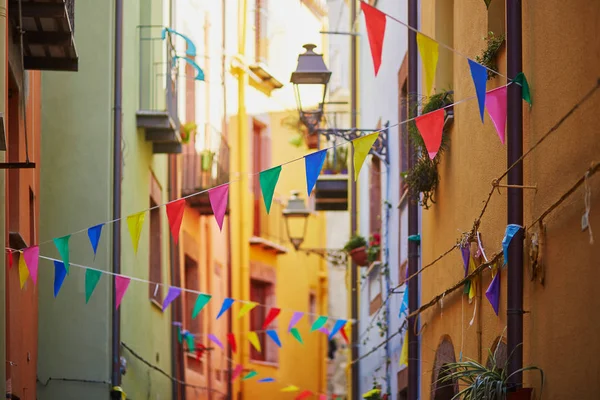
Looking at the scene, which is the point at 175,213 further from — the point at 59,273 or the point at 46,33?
the point at 46,33

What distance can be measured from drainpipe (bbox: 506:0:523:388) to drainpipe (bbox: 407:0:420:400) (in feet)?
14.5

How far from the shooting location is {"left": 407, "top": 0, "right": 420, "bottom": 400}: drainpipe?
1226 centimetres

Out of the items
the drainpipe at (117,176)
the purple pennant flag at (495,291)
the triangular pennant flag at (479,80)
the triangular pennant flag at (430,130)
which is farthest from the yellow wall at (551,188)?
the drainpipe at (117,176)

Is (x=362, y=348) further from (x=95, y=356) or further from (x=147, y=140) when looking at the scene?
(x=95, y=356)

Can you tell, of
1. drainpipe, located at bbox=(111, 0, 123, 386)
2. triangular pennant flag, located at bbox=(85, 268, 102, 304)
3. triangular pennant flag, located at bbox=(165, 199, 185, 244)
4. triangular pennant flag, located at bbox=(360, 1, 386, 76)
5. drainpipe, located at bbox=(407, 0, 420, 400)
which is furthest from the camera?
drainpipe, located at bbox=(111, 0, 123, 386)

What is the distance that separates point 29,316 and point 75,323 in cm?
183

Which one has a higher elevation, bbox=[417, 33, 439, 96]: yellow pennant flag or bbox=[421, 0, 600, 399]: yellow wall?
bbox=[417, 33, 439, 96]: yellow pennant flag

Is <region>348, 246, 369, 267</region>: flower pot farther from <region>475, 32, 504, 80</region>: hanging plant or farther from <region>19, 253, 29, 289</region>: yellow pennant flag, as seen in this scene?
<region>475, 32, 504, 80</region>: hanging plant

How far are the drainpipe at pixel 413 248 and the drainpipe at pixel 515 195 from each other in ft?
14.5

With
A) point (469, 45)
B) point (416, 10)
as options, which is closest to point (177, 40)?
point (416, 10)

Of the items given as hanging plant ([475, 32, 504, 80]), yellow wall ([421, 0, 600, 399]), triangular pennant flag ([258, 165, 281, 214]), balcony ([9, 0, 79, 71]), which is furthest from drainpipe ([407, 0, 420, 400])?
triangular pennant flag ([258, 165, 281, 214])

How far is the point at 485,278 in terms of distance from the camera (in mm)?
9000

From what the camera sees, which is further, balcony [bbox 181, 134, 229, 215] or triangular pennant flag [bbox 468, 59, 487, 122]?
balcony [bbox 181, 134, 229, 215]

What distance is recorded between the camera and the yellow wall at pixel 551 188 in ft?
21.1
